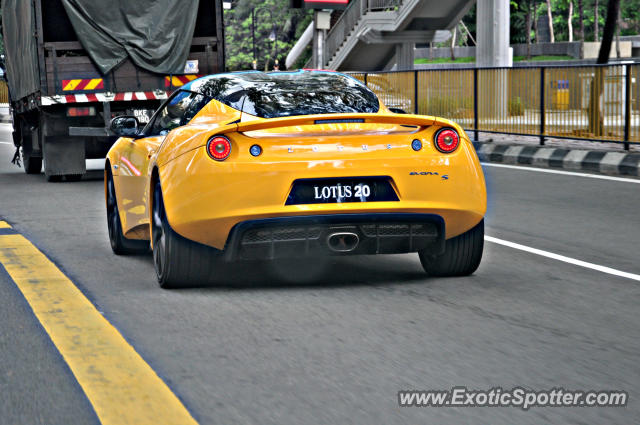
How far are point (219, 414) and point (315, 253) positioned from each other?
2.38 m

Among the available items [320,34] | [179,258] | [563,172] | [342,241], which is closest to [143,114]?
[563,172]

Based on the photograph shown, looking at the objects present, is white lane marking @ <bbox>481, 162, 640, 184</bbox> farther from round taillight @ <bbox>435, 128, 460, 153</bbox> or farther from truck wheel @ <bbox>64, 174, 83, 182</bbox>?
round taillight @ <bbox>435, 128, 460, 153</bbox>

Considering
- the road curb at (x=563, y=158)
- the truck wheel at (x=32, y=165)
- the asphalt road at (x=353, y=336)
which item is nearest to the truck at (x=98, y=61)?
the truck wheel at (x=32, y=165)

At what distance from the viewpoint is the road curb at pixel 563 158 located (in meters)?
15.5

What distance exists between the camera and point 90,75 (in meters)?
15.5

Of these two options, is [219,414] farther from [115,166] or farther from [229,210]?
[115,166]

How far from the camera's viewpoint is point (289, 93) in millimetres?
6941

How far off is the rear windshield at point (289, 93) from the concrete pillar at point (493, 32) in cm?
2375

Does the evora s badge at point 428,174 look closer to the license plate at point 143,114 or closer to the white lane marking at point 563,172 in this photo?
the white lane marking at point 563,172

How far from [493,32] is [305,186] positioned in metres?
25.2

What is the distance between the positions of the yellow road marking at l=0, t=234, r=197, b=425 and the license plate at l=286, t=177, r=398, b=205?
1.28 m

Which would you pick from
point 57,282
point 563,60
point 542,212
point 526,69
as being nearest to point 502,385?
point 57,282

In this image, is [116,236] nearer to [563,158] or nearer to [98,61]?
[98,61]

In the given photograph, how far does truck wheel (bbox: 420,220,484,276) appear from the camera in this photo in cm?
685
